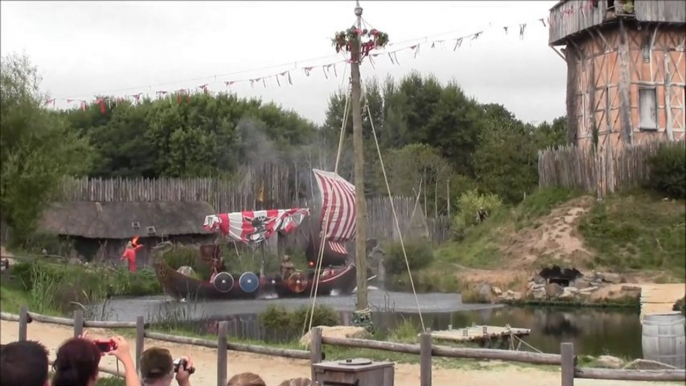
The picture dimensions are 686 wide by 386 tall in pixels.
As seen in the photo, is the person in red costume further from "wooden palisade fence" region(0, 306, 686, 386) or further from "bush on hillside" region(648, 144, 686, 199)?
"bush on hillside" region(648, 144, 686, 199)

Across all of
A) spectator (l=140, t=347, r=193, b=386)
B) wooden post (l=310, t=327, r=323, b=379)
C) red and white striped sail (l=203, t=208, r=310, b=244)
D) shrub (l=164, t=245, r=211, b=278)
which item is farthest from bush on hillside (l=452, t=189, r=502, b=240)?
spectator (l=140, t=347, r=193, b=386)

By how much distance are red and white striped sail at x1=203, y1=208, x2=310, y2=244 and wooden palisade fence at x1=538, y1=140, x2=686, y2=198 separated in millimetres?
8000

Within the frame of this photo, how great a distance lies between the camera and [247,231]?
17172mm

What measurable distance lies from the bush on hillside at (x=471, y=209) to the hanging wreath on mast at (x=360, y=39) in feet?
39.6

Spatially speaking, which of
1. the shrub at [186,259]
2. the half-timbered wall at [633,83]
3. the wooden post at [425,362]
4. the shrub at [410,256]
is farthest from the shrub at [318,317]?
the half-timbered wall at [633,83]

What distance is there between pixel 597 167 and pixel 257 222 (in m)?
9.40

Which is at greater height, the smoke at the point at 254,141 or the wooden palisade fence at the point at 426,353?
the smoke at the point at 254,141

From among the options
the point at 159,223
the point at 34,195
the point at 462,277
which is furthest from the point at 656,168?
the point at 34,195

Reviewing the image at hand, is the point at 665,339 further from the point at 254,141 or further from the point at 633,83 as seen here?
the point at 254,141

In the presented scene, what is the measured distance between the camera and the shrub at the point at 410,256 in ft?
67.6

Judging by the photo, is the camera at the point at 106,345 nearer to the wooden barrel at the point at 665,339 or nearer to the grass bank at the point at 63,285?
the wooden barrel at the point at 665,339

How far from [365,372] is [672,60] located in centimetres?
2095

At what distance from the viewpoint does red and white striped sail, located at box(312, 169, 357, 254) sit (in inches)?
532

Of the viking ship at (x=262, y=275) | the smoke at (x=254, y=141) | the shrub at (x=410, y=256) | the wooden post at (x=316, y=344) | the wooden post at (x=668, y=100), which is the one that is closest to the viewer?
the wooden post at (x=316, y=344)
